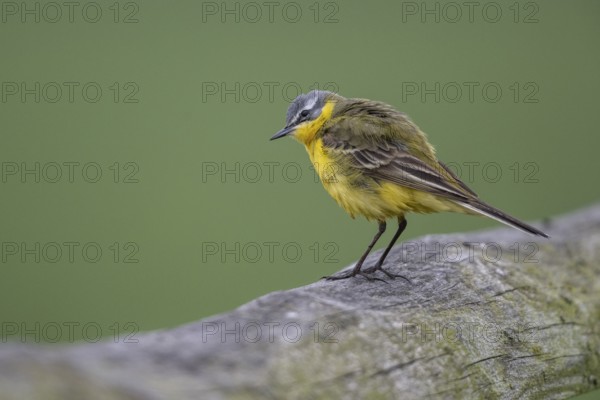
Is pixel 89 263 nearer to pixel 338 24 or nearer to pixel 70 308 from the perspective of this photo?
pixel 70 308

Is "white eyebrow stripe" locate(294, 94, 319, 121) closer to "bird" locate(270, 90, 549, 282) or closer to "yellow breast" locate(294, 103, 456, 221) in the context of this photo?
"bird" locate(270, 90, 549, 282)

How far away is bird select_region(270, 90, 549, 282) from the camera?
19.7ft

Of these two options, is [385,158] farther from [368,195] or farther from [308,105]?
[308,105]

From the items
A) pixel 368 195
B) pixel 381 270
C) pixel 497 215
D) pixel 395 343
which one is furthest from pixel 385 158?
pixel 395 343

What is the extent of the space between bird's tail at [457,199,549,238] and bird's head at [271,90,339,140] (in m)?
2.09

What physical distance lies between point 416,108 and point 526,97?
217 centimetres

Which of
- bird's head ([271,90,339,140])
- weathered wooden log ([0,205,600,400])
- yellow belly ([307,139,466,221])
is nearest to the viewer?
weathered wooden log ([0,205,600,400])

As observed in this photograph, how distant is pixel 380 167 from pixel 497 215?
1.37 m

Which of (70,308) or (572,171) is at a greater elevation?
(572,171)

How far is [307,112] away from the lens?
7422mm

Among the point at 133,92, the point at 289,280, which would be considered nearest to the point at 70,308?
the point at 289,280

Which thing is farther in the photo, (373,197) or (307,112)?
(307,112)

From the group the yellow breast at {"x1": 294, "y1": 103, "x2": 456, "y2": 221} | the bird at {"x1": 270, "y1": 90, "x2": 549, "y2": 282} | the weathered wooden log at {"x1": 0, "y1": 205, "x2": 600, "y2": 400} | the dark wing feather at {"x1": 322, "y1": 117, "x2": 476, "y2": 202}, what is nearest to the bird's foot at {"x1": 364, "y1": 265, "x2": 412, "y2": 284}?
the weathered wooden log at {"x1": 0, "y1": 205, "x2": 600, "y2": 400}

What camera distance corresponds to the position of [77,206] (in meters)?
11.8
